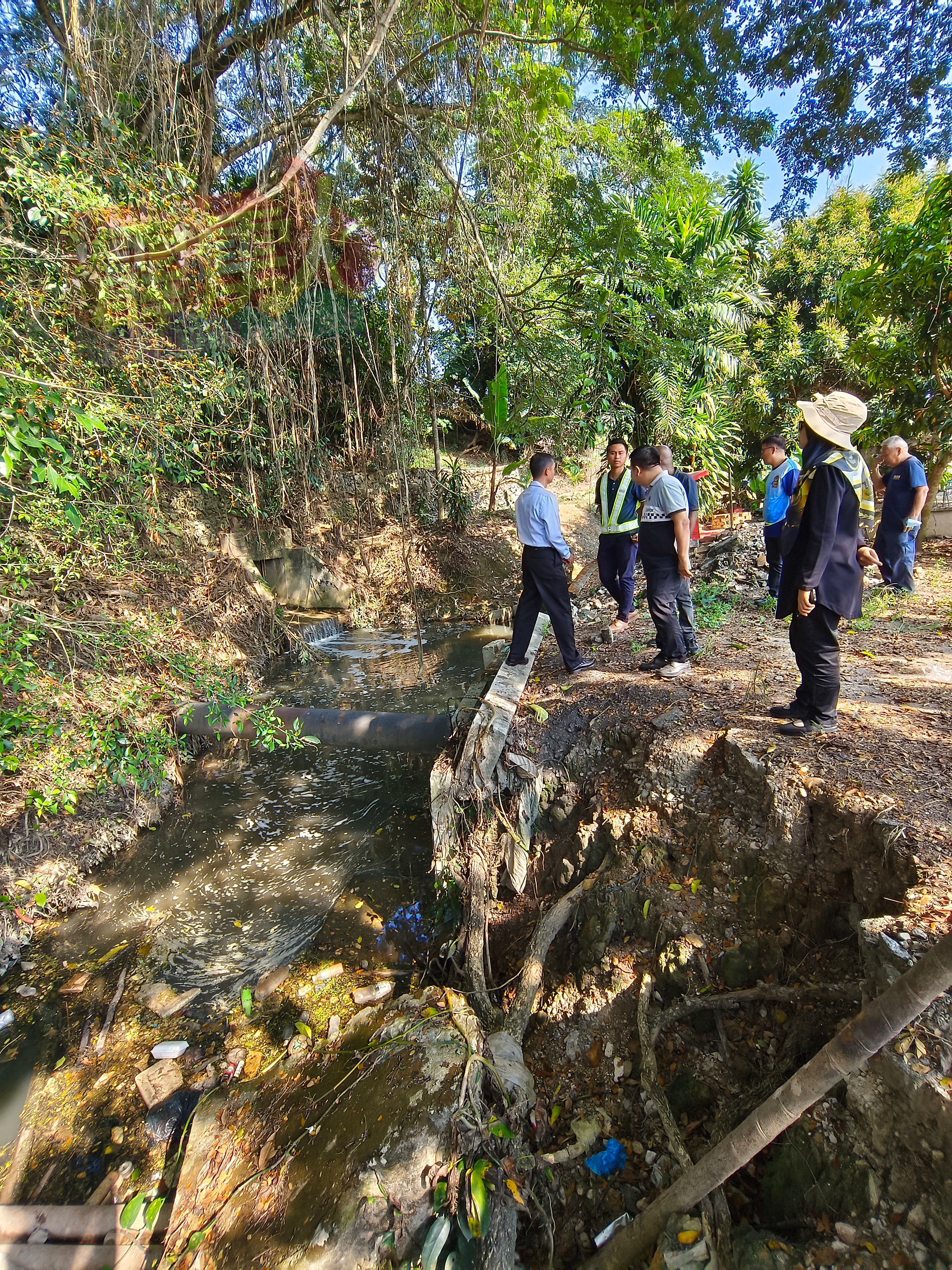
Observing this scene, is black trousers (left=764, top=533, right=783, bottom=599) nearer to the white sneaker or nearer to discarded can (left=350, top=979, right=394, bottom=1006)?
the white sneaker

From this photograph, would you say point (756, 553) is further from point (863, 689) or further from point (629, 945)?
point (629, 945)

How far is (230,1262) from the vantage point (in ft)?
6.25

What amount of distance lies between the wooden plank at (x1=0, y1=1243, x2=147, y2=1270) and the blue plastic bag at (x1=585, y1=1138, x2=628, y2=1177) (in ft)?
5.48

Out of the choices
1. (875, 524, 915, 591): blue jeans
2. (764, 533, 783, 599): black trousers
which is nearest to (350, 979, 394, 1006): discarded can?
(764, 533, 783, 599): black trousers

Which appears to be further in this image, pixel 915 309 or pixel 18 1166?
pixel 915 309

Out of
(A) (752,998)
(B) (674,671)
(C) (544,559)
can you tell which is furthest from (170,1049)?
(B) (674,671)

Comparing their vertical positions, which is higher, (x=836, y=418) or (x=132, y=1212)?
(x=836, y=418)

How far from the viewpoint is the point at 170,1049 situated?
304 centimetres

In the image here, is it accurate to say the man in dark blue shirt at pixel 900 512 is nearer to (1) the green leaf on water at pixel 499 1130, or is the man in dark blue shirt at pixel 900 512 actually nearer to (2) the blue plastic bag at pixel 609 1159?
(2) the blue plastic bag at pixel 609 1159

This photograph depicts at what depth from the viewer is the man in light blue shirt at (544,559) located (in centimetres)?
399

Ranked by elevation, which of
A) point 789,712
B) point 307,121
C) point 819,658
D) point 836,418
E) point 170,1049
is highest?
point 307,121

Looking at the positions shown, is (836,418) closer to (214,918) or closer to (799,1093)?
(799,1093)

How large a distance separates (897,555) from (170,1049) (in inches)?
266

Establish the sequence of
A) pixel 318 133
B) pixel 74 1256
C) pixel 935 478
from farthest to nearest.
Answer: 1. pixel 935 478
2. pixel 318 133
3. pixel 74 1256
